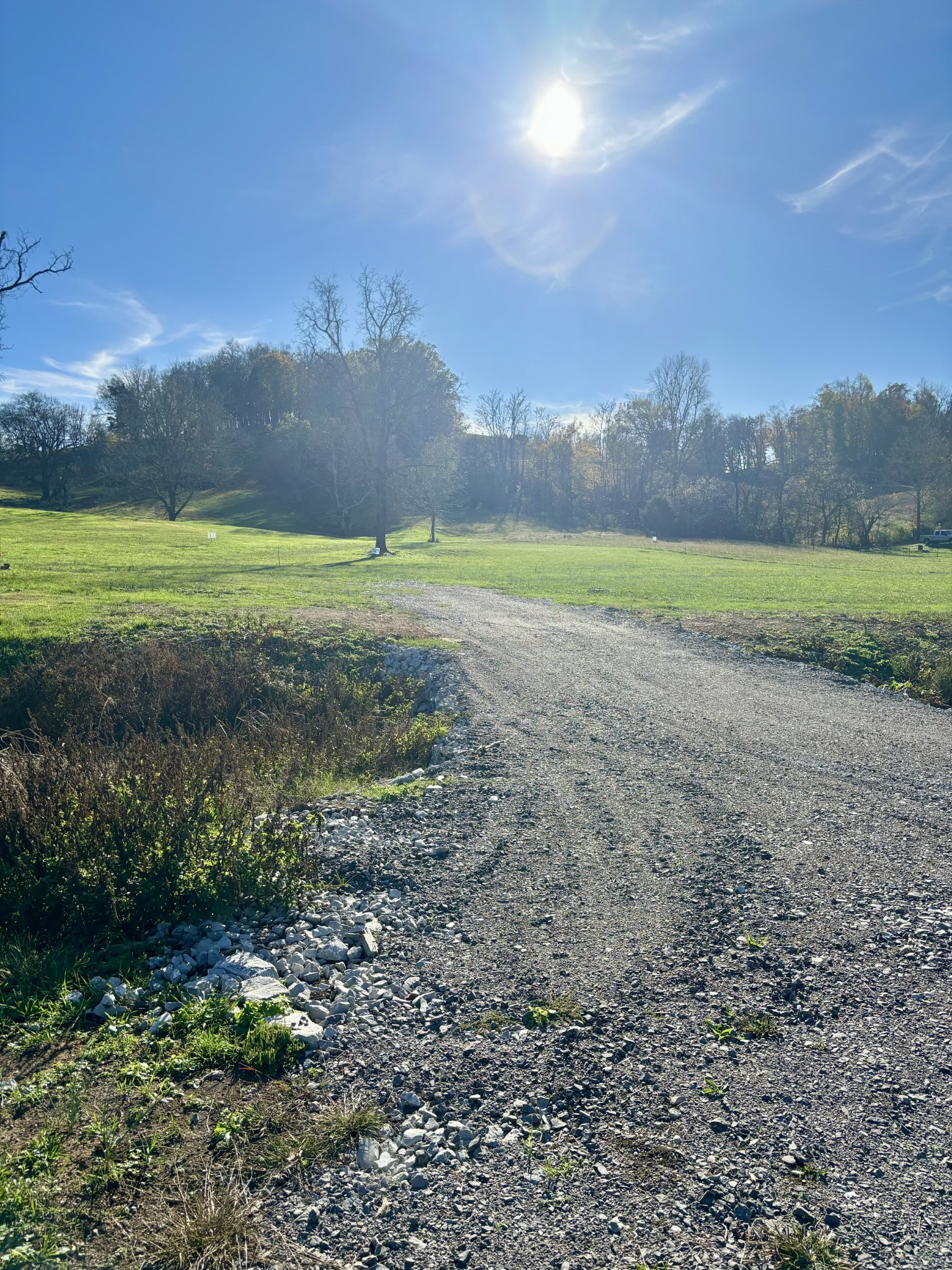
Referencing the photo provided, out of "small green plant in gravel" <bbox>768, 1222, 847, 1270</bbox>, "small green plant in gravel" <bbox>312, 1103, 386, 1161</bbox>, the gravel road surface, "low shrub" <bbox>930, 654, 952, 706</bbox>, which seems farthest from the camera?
"low shrub" <bbox>930, 654, 952, 706</bbox>

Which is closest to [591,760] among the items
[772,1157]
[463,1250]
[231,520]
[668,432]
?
[772,1157]

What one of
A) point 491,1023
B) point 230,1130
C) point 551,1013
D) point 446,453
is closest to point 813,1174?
point 551,1013

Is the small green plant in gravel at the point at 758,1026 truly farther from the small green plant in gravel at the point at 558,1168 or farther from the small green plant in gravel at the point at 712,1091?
the small green plant in gravel at the point at 558,1168

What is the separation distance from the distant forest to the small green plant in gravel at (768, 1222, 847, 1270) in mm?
39408

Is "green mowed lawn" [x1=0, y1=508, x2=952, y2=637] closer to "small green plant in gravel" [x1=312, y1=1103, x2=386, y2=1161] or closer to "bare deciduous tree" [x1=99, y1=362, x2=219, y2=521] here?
"bare deciduous tree" [x1=99, y1=362, x2=219, y2=521]

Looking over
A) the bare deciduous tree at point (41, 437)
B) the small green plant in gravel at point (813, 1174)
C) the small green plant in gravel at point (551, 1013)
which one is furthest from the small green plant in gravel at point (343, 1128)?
the bare deciduous tree at point (41, 437)

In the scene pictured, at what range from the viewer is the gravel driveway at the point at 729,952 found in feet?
11.6

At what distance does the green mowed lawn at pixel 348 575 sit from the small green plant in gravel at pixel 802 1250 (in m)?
15.4

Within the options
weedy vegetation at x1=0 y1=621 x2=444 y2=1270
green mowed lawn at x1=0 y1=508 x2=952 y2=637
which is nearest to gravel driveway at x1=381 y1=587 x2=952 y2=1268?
weedy vegetation at x1=0 y1=621 x2=444 y2=1270

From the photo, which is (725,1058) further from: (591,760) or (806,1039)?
(591,760)

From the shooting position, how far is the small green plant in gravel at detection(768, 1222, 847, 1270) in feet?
10.3

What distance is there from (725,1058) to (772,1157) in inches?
29.3

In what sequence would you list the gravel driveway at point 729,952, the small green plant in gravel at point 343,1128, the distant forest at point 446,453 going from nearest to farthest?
the gravel driveway at point 729,952, the small green plant in gravel at point 343,1128, the distant forest at point 446,453

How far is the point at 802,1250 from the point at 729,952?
244 cm
